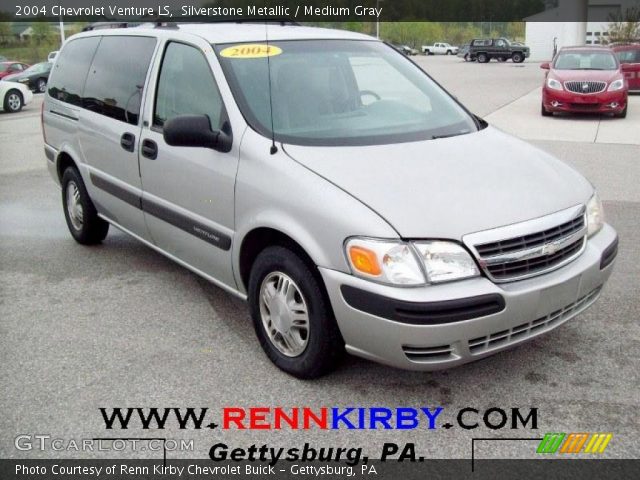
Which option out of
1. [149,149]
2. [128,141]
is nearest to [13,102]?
[128,141]

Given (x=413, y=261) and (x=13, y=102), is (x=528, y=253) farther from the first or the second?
(x=13, y=102)

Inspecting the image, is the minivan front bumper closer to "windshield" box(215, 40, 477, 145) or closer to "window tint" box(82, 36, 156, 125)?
"windshield" box(215, 40, 477, 145)

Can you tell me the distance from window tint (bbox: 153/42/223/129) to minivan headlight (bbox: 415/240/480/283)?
150cm

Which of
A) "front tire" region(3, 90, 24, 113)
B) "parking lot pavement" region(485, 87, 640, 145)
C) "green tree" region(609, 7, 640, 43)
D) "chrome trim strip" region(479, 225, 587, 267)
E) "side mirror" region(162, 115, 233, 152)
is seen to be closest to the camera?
"chrome trim strip" region(479, 225, 587, 267)

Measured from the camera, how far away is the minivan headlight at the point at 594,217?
3639 mm

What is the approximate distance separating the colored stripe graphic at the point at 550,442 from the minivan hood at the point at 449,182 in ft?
3.15

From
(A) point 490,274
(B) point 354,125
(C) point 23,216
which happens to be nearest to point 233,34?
(B) point 354,125

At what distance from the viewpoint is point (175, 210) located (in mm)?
4223

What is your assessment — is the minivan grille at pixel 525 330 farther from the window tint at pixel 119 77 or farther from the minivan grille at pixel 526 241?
the window tint at pixel 119 77

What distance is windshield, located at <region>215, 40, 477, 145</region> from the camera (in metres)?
3.78

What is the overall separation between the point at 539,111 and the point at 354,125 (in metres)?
13.5

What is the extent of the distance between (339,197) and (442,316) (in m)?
0.71

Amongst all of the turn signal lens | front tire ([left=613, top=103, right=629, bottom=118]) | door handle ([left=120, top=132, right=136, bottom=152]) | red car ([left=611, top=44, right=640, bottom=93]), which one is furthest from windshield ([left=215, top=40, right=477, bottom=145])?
red car ([left=611, top=44, right=640, bottom=93])

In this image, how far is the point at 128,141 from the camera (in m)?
4.64
